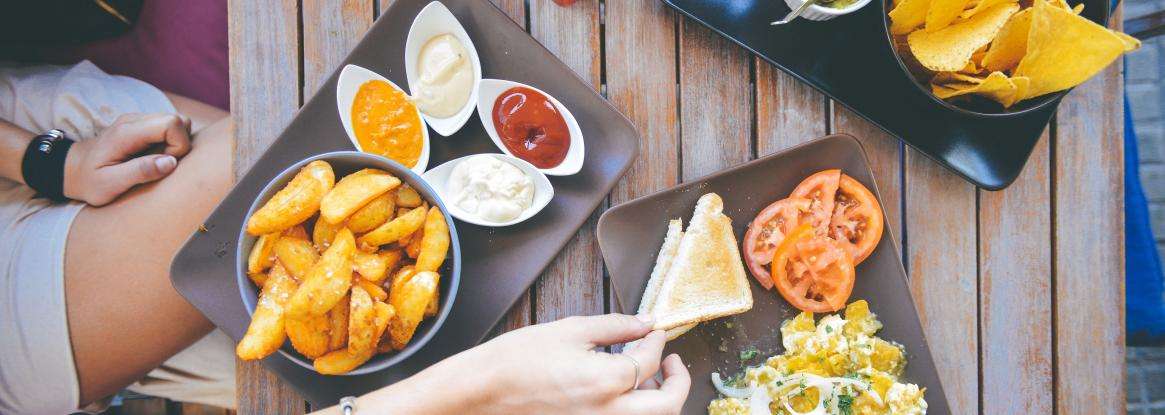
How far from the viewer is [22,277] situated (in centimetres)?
204

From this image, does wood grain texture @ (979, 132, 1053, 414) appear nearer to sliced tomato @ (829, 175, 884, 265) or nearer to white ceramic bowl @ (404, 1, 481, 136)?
sliced tomato @ (829, 175, 884, 265)

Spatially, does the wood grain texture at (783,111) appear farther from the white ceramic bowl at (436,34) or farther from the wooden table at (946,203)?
the white ceramic bowl at (436,34)

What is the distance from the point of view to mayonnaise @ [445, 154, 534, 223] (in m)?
1.72

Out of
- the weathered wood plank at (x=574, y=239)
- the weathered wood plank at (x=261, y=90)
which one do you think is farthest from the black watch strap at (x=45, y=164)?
the weathered wood plank at (x=574, y=239)

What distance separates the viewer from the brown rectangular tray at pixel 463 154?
1.80 metres

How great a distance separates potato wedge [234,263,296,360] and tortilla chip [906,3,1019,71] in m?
1.61

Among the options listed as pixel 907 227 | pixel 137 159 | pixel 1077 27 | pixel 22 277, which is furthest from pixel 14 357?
pixel 1077 27

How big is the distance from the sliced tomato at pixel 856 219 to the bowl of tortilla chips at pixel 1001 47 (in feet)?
1.04

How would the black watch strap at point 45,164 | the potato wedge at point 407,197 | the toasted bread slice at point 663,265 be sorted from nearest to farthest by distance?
the potato wedge at point 407,197 < the toasted bread slice at point 663,265 < the black watch strap at point 45,164

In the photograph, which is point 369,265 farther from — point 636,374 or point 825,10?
point 825,10

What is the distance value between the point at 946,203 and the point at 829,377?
644mm

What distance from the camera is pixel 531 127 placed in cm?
178

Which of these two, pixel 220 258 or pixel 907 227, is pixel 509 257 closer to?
pixel 220 258

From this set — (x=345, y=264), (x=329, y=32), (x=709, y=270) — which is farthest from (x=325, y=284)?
(x=709, y=270)
